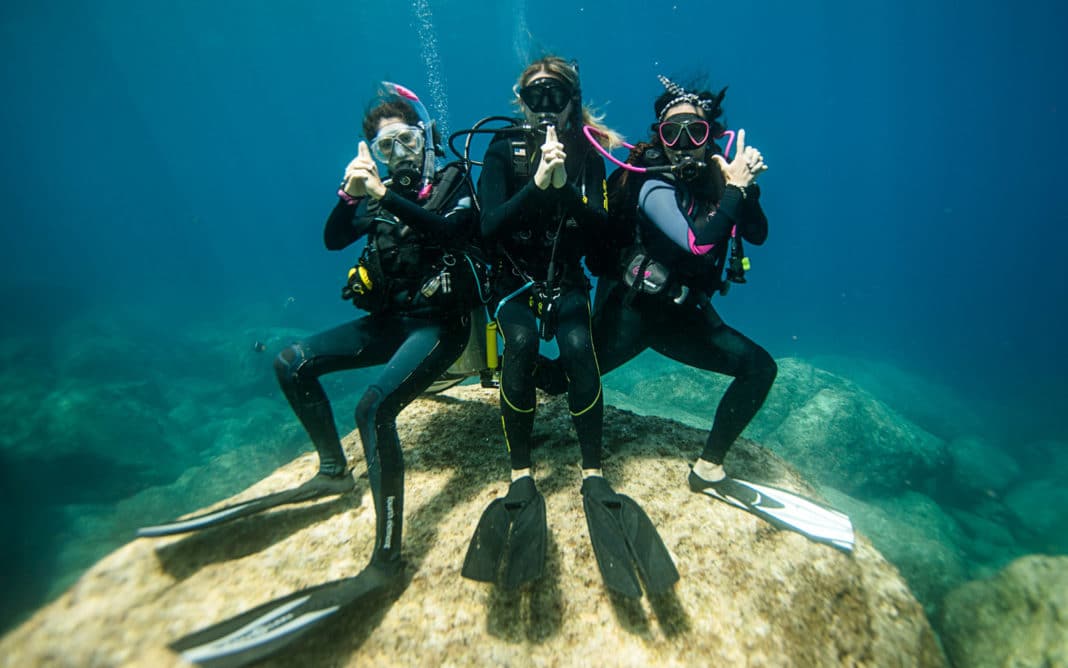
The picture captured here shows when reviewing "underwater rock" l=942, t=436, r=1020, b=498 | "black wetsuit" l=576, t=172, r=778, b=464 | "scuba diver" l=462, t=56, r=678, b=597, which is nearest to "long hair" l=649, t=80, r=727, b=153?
"scuba diver" l=462, t=56, r=678, b=597

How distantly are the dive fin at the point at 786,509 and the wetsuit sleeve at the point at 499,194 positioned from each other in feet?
8.26

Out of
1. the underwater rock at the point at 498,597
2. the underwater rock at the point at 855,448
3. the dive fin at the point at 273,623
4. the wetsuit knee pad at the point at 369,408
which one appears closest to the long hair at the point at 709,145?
the underwater rock at the point at 498,597

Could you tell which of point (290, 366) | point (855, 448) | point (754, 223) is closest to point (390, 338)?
point (290, 366)

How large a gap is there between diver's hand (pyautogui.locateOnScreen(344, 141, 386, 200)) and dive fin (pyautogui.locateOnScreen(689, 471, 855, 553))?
3317 mm

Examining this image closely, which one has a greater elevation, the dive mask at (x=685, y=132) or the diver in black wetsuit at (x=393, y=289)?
the dive mask at (x=685, y=132)

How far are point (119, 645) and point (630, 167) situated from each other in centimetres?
431

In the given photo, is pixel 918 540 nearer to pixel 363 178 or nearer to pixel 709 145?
pixel 709 145

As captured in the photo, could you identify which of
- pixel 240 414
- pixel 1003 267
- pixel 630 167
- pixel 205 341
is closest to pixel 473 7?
pixel 205 341

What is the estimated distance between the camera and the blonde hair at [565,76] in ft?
11.4

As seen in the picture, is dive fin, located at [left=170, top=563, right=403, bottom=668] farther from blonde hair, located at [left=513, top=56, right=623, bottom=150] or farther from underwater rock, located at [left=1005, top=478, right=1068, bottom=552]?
underwater rock, located at [left=1005, top=478, right=1068, bottom=552]

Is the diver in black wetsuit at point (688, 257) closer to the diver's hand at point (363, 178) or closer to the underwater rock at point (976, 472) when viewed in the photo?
the diver's hand at point (363, 178)

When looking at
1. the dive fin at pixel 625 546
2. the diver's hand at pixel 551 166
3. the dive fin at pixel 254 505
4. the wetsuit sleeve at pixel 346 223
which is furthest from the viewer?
the wetsuit sleeve at pixel 346 223

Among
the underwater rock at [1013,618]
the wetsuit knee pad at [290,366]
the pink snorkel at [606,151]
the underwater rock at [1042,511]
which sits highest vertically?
the pink snorkel at [606,151]

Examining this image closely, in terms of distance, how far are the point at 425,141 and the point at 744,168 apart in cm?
279
